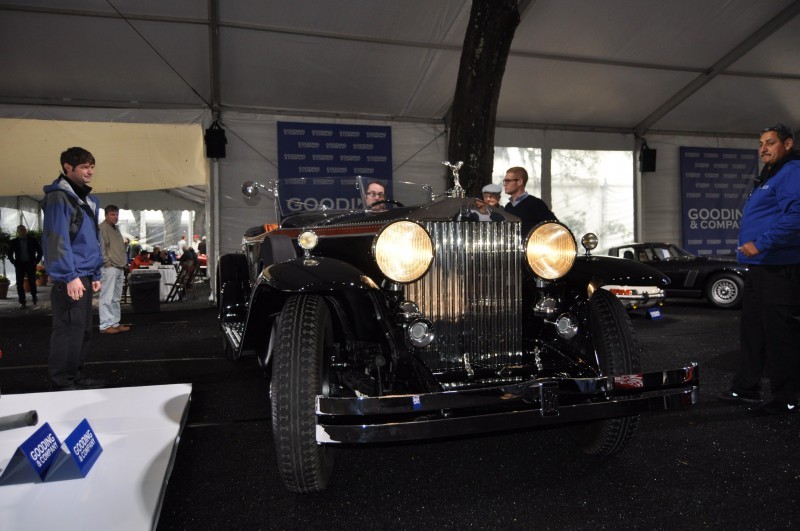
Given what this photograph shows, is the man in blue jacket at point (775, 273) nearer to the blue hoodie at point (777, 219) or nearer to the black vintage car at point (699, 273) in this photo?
the blue hoodie at point (777, 219)

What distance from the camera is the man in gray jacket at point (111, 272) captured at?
5.94m

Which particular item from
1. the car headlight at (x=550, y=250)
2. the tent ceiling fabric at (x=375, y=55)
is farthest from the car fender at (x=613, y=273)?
the tent ceiling fabric at (x=375, y=55)

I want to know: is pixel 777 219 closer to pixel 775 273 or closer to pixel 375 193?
pixel 775 273

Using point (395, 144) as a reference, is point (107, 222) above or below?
below

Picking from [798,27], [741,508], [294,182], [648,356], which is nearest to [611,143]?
[798,27]

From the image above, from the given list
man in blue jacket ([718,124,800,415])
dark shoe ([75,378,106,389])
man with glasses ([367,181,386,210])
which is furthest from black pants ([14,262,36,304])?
man in blue jacket ([718,124,800,415])

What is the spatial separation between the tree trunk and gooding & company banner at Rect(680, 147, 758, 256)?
7.98 metres

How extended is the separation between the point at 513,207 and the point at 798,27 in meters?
7.64

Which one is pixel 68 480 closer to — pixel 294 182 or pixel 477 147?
pixel 294 182

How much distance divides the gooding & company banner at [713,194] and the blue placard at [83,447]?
12.3 metres

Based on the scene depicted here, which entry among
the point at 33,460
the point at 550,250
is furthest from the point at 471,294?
the point at 33,460

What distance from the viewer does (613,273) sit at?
7.80 feet

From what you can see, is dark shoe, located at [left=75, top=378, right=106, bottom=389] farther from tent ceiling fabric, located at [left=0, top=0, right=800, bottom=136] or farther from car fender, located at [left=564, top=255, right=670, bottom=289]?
tent ceiling fabric, located at [left=0, top=0, right=800, bottom=136]

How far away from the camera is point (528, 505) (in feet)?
6.21
